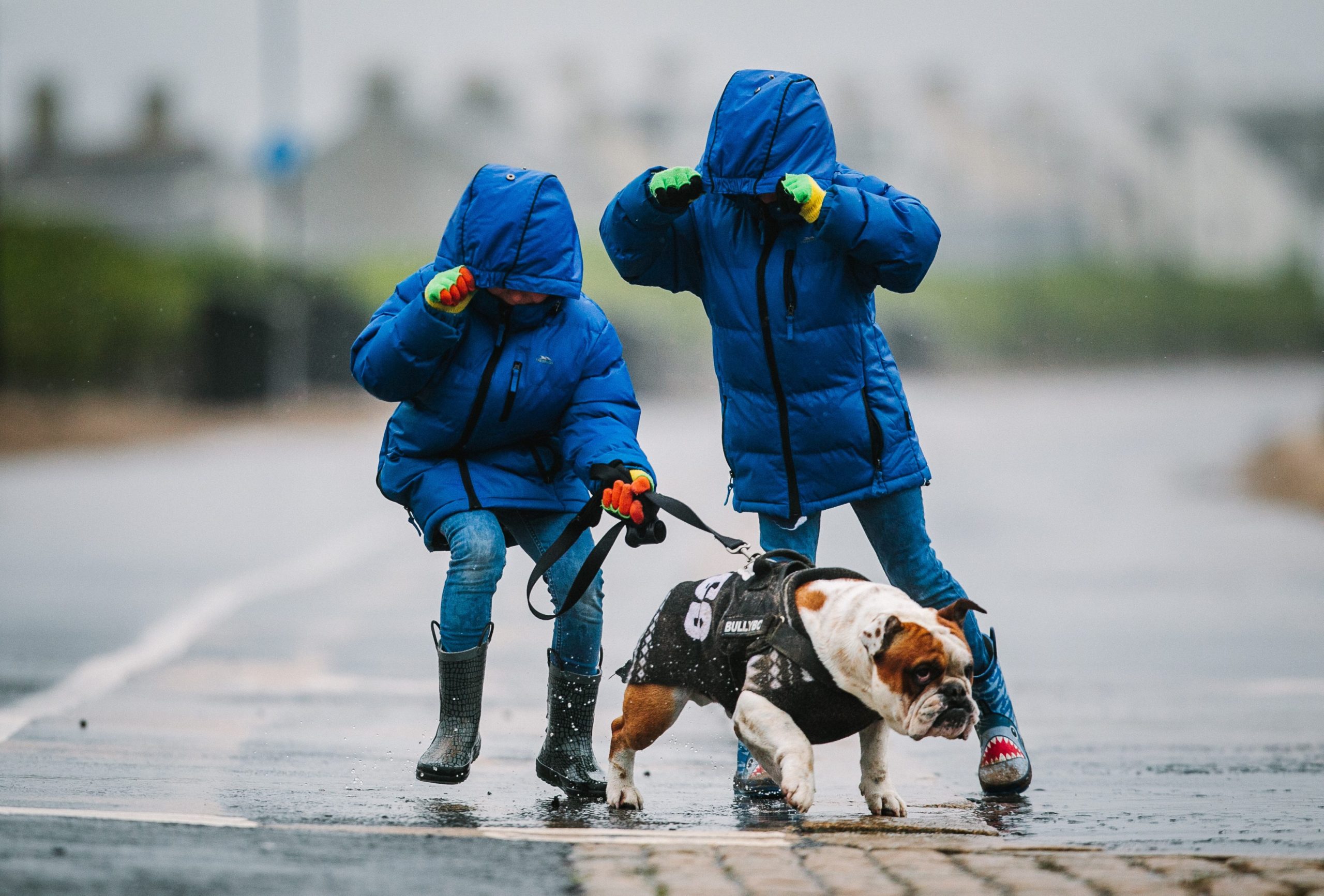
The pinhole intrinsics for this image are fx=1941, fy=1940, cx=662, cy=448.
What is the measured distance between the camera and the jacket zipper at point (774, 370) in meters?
5.36

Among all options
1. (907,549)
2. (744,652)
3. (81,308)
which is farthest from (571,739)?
(81,308)

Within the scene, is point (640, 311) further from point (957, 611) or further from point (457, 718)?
point (957, 611)

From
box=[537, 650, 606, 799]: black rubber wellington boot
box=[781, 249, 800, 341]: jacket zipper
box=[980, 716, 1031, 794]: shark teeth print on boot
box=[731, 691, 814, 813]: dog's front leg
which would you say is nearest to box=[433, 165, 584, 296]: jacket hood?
box=[781, 249, 800, 341]: jacket zipper

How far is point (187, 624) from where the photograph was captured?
10.1m

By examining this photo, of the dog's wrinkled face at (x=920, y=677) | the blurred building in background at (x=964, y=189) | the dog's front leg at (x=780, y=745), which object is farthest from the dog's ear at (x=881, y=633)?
the blurred building in background at (x=964, y=189)

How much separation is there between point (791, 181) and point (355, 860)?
6.91 feet

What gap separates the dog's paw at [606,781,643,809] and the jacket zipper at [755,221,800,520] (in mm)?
905

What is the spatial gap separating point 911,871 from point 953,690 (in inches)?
21.3

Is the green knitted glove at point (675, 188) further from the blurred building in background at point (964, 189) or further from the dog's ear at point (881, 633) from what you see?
the blurred building in background at point (964, 189)

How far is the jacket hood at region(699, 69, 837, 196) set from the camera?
5266mm

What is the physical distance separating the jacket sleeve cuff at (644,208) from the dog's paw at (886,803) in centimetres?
163

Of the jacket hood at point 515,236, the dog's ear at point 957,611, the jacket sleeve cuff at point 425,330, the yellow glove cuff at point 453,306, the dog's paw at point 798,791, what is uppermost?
the jacket hood at point 515,236

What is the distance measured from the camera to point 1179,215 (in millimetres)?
76562

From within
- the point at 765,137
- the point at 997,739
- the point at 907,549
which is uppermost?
the point at 765,137
